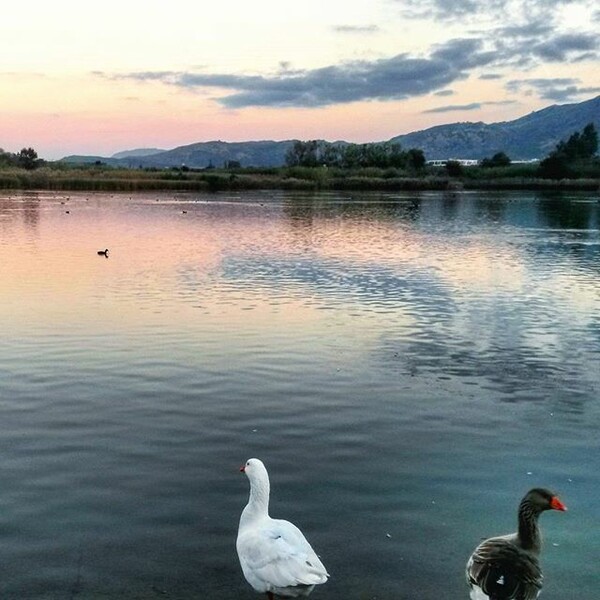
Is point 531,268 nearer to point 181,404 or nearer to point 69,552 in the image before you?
point 181,404

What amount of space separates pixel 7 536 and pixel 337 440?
23.4 feet

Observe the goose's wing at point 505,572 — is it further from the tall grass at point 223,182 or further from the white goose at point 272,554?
the tall grass at point 223,182

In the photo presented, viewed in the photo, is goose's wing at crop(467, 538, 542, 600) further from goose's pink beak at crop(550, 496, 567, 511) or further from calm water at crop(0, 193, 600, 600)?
calm water at crop(0, 193, 600, 600)

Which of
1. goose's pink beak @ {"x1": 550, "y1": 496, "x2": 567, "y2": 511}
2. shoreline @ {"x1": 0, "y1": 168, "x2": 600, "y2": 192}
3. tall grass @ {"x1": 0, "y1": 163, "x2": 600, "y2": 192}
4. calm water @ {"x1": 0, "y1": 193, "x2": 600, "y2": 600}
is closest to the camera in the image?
goose's pink beak @ {"x1": 550, "y1": 496, "x2": 567, "y2": 511}

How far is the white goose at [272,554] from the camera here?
8.71 metres

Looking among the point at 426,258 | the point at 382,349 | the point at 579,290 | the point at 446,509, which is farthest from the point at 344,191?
the point at 446,509

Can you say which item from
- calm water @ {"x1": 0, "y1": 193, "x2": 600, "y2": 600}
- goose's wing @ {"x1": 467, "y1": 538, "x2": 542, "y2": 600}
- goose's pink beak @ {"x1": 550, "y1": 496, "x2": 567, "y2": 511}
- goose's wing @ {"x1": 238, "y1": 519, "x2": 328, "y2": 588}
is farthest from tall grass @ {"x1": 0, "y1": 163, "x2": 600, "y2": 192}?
goose's wing @ {"x1": 467, "y1": 538, "x2": 542, "y2": 600}

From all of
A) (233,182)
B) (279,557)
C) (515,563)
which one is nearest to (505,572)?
(515,563)

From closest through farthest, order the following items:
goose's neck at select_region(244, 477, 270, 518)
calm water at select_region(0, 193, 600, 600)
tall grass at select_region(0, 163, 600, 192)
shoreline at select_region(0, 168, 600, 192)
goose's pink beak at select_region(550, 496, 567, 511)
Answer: goose's pink beak at select_region(550, 496, 567, 511) < goose's neck at select_region(244, 477, 270, 518) < calm water at select_region(0, 193, 600, 600) < shoreline at select_region(0, 168, 600, 192) < tall grass at select_region(0, 163, 600, 192)

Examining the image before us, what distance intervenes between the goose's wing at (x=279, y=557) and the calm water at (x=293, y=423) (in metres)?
1.17

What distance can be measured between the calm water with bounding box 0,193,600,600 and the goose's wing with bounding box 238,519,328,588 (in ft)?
3.83

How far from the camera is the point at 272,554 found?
898cm

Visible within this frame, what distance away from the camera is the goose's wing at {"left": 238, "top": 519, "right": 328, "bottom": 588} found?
28.5ft

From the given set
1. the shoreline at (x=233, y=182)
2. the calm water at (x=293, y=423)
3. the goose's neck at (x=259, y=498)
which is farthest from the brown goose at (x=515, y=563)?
the shoreline at (x=233, y=182)
